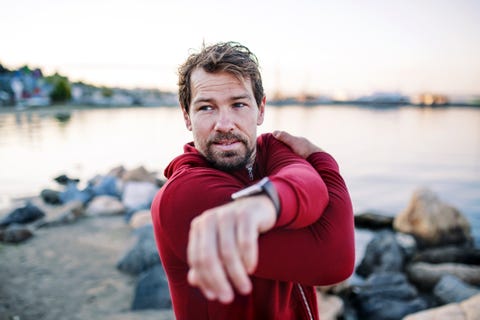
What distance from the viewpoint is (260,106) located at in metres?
2.18

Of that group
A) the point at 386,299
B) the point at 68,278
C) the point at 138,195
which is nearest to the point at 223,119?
the point at 386,299

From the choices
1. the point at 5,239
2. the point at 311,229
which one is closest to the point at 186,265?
the point at 311,229

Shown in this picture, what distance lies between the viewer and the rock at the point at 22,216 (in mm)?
7215

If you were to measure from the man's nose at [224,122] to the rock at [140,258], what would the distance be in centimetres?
382

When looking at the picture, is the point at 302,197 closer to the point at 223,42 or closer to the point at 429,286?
the point at 223,42

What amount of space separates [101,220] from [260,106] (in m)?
6.69

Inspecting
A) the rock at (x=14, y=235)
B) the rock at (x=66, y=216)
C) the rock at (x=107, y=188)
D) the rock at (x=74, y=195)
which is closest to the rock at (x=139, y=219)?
the rock at (x=66, y=216)

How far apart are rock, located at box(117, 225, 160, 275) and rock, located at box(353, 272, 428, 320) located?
10.1 feet

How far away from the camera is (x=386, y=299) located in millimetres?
4680

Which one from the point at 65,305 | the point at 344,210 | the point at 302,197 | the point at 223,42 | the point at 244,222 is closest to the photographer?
the point at 244,222

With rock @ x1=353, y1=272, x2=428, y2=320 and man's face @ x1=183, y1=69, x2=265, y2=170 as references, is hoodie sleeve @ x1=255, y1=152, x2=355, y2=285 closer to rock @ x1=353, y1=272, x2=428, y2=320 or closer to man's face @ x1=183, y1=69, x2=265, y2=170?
man's face @ x1=183, y1=69, x2=265, y2=170

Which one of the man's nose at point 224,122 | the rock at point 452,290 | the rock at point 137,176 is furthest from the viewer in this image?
the rock at point 137,176

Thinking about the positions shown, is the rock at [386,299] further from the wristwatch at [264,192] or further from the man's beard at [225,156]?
the wristwatch at [264,192]

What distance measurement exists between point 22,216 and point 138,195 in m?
2.66
